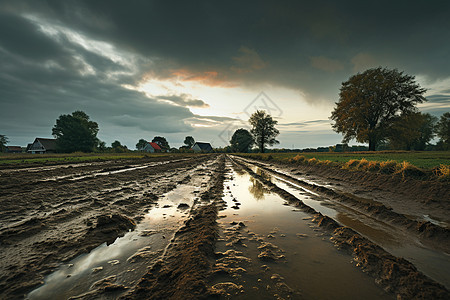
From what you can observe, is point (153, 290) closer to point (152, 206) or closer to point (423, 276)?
point (423, 276)

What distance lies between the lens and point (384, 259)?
2.21 meters

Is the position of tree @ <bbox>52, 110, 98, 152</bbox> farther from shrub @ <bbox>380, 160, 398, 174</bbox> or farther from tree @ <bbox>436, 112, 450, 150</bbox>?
tree @ <bbox>436, 112, 450, 150</bbox>

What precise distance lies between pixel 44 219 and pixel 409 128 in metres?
35.6

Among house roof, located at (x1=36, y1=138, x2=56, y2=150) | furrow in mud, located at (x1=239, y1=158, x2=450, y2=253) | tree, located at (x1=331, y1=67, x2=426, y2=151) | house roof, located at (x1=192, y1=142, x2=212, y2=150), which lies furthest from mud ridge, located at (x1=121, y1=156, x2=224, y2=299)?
house roof, located at (x1=192, y1=142, x2=212, y2=150)

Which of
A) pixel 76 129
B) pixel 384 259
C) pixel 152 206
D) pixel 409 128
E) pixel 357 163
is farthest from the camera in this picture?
pixel 76 129

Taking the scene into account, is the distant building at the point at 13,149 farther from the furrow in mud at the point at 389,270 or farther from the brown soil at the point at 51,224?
the furrow in mud at the point at 389,270

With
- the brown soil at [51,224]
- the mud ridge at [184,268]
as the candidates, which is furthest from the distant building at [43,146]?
the mud ridge at [184,268]

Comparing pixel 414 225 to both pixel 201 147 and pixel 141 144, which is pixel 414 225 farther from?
pixel 141 144

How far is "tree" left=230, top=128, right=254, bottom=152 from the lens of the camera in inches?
3071

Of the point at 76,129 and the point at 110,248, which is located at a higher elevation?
the point at 76,129

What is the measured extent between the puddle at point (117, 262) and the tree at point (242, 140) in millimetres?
72754

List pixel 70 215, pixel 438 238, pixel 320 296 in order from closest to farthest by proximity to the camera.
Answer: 1. pixel 320 296
2. pixel 438 238
3. pixel 70 215

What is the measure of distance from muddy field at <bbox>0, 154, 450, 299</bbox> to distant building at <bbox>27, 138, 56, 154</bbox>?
6201 centimetres

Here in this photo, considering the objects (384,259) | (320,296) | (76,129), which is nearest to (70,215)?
(320,296)
